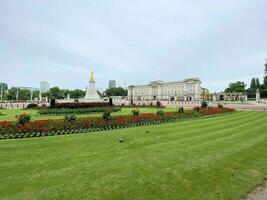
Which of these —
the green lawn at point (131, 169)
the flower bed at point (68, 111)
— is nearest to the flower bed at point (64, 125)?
the green lawn at point (131, 169)

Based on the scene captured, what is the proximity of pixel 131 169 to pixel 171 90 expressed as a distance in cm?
13934

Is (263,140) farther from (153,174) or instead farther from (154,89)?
(154,89)

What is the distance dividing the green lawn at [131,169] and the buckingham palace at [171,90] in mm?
110041

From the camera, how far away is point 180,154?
7219 millimetres

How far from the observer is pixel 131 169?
5.78 metres

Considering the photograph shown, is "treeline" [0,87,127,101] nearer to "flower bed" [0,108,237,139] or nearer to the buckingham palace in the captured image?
the buckingham palace

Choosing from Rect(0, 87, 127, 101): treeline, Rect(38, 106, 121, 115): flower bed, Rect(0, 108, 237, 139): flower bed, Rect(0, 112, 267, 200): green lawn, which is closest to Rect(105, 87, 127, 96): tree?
Rect(0, 87, 127, 101): treeline

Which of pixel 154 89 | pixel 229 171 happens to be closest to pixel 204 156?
pixel 229 171

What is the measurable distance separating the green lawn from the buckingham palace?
11004cm

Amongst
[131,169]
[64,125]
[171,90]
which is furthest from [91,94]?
[171,90]

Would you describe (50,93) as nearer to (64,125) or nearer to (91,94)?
(91,94)

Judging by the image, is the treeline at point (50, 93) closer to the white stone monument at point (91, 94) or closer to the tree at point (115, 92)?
the tree at point (115, 92)

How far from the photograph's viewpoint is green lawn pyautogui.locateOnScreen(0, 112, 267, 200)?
455 centimetres

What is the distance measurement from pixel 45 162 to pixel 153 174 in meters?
3.25
